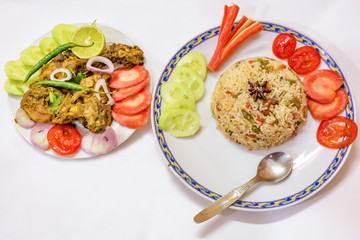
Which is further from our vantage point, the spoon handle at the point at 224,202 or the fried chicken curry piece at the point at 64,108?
the fried chicken curry piece at the point at 64,108

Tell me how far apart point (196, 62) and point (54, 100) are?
1732 millimetres

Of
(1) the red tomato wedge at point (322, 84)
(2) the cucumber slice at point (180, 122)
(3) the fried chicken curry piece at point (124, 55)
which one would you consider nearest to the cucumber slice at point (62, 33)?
(3) the fried chicken curry piece at point (124, 55)

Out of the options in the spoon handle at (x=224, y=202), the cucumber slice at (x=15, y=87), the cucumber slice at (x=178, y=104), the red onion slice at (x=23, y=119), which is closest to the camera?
the spoon handle at (x=224, y=202)

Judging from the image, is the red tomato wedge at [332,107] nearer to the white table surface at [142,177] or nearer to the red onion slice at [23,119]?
the white table surface at [142,177]

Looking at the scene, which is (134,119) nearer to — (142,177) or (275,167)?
(142,177)

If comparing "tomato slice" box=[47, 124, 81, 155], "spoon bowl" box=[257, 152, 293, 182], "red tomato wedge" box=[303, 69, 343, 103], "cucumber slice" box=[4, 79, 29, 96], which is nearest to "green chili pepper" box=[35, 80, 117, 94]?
"cucumber slice" box=[4, 79, 29, 96]

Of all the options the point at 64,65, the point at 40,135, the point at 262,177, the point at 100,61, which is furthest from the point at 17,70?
the point at 262,177

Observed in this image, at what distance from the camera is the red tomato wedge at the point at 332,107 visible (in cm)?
360

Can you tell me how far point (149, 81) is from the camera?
4164 millimetres

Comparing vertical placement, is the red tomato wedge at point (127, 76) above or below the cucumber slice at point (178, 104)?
above

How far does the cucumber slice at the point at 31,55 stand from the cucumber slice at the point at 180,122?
6.18ft

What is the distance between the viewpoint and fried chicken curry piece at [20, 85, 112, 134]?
12.5 ft

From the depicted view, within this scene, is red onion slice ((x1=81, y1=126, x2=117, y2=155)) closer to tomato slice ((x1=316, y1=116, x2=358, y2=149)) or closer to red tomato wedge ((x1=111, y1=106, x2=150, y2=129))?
red tomato wedge ((x1=111, y1=106, x2=150, y2=129))

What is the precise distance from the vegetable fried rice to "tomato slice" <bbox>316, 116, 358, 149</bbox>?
9.5 inches
